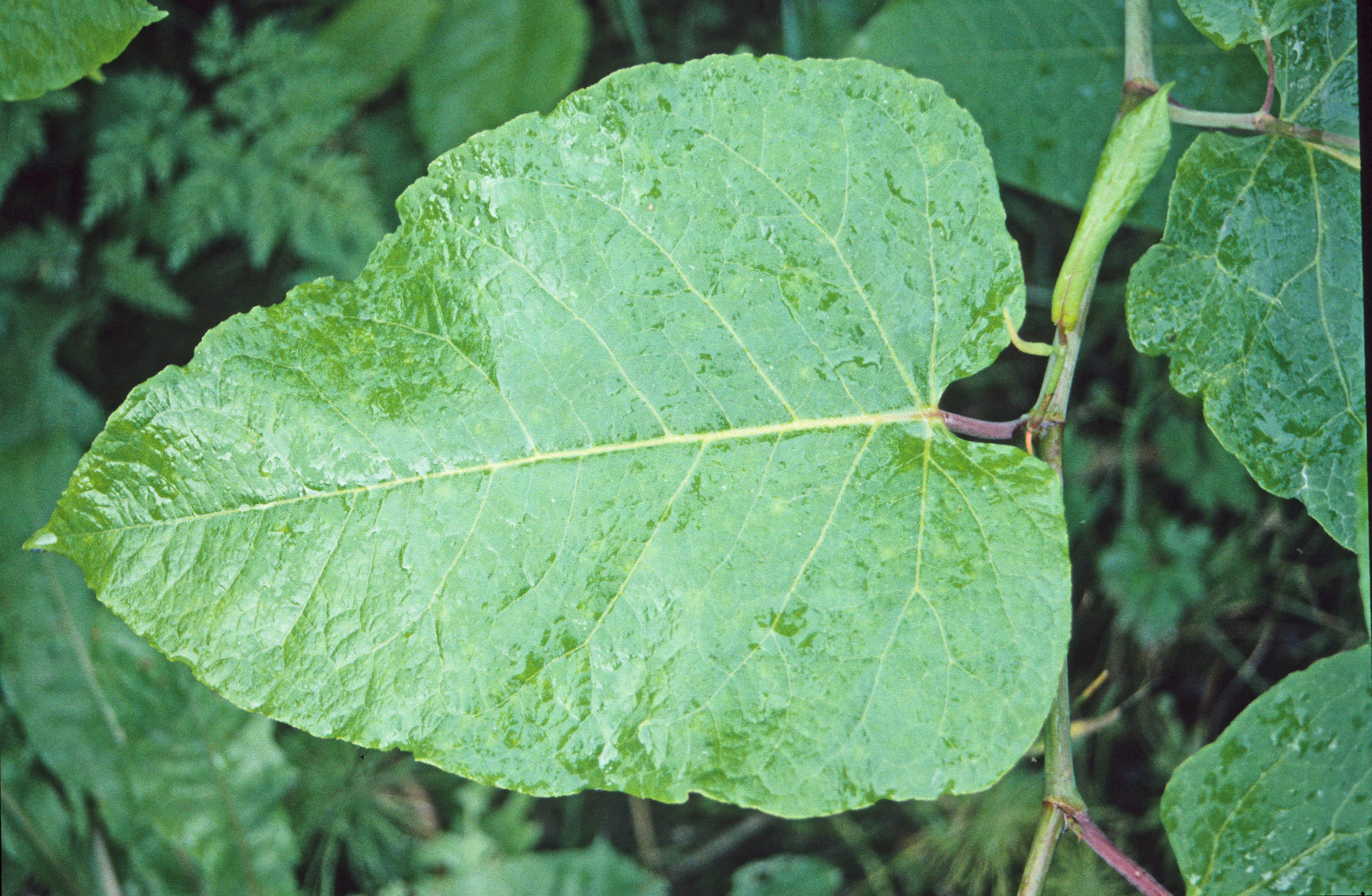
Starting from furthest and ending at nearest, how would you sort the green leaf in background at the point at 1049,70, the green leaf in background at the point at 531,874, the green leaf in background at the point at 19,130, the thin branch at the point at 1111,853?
the green leaf in background at the point at 531,874, the green leaf in background at the point at 19,130, the green leaf in background at the point at 1049,70, the thin branch at the point at 1111,853

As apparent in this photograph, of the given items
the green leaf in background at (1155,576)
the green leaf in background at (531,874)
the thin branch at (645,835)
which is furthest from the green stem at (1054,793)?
the thin branch at (645,835)

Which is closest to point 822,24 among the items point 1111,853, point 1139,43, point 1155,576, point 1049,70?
point 1049,70

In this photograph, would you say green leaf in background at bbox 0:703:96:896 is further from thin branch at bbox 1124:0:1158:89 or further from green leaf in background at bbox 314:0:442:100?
thin branch at bbox 1124:0:1158:89

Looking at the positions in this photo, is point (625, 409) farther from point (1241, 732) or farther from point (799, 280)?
point (1241, 732)

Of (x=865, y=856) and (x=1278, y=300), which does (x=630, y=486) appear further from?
(x=865, y=856)

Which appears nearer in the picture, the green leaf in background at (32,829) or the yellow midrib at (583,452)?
the yellow midrib at (583,452)

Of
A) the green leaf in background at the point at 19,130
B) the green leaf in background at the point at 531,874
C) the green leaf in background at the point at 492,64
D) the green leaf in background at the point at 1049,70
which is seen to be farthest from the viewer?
the green leaf in background at the point at 492,64

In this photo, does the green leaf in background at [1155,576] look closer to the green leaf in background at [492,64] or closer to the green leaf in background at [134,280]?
the green leaf in background at [492,64]

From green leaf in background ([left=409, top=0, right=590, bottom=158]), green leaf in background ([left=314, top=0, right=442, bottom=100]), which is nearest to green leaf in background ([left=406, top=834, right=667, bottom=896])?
green leaf in background ([left=409, top=0, right=590, bottom=158])

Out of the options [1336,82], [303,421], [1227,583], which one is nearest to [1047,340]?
[1227,583]
